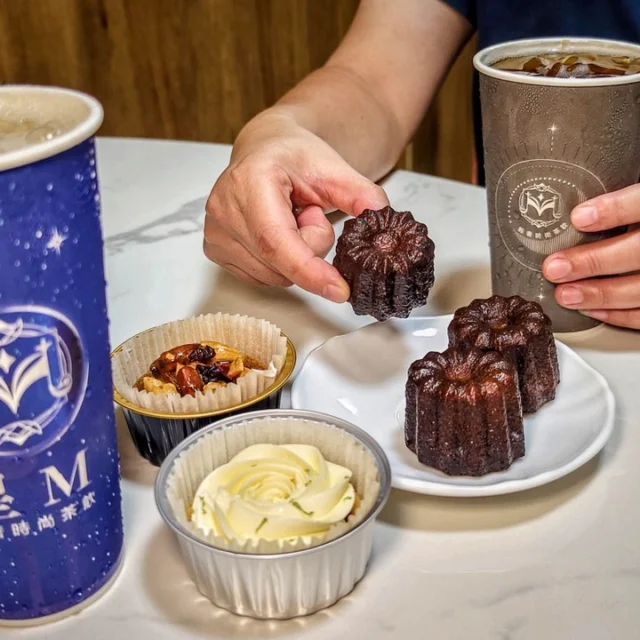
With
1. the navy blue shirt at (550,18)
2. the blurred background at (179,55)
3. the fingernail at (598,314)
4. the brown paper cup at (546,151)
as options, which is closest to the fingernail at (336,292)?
the brown paper cup at (546,151)

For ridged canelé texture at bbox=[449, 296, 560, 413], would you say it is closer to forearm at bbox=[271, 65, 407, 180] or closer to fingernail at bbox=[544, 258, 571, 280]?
fingernail at bbox=[544, 258, 571, 280]

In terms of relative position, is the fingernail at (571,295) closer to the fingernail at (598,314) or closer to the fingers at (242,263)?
the fingernail at (598,314)

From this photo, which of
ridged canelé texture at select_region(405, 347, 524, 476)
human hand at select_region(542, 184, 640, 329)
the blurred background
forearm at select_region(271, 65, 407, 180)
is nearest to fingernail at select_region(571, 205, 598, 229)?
human hand at select_region(542, 184, 640, 329)

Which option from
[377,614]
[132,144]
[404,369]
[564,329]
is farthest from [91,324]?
[132,144]

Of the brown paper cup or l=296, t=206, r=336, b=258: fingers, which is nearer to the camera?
the brown paper cup

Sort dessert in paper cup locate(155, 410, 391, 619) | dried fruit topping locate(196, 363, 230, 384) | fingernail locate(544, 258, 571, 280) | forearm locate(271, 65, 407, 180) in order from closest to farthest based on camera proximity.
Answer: dessert in paper cup locate(155, 410, 391, 619) < dried fruit topping locate(196, 363, 230, 384) < fingernail locate(544, 258, 571, 280) < forearm locate(271, 65, 407, 180)

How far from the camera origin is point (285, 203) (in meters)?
1.22

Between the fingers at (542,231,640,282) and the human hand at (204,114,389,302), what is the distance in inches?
9.5

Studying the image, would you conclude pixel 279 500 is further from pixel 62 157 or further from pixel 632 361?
pixel 632 361

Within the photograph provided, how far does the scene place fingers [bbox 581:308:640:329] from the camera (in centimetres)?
116

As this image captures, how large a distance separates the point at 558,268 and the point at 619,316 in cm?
12

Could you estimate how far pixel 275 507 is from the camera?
755 mm

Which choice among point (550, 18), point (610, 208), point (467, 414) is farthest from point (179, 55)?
point (467, 414)

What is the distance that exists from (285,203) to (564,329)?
0.41 meters
